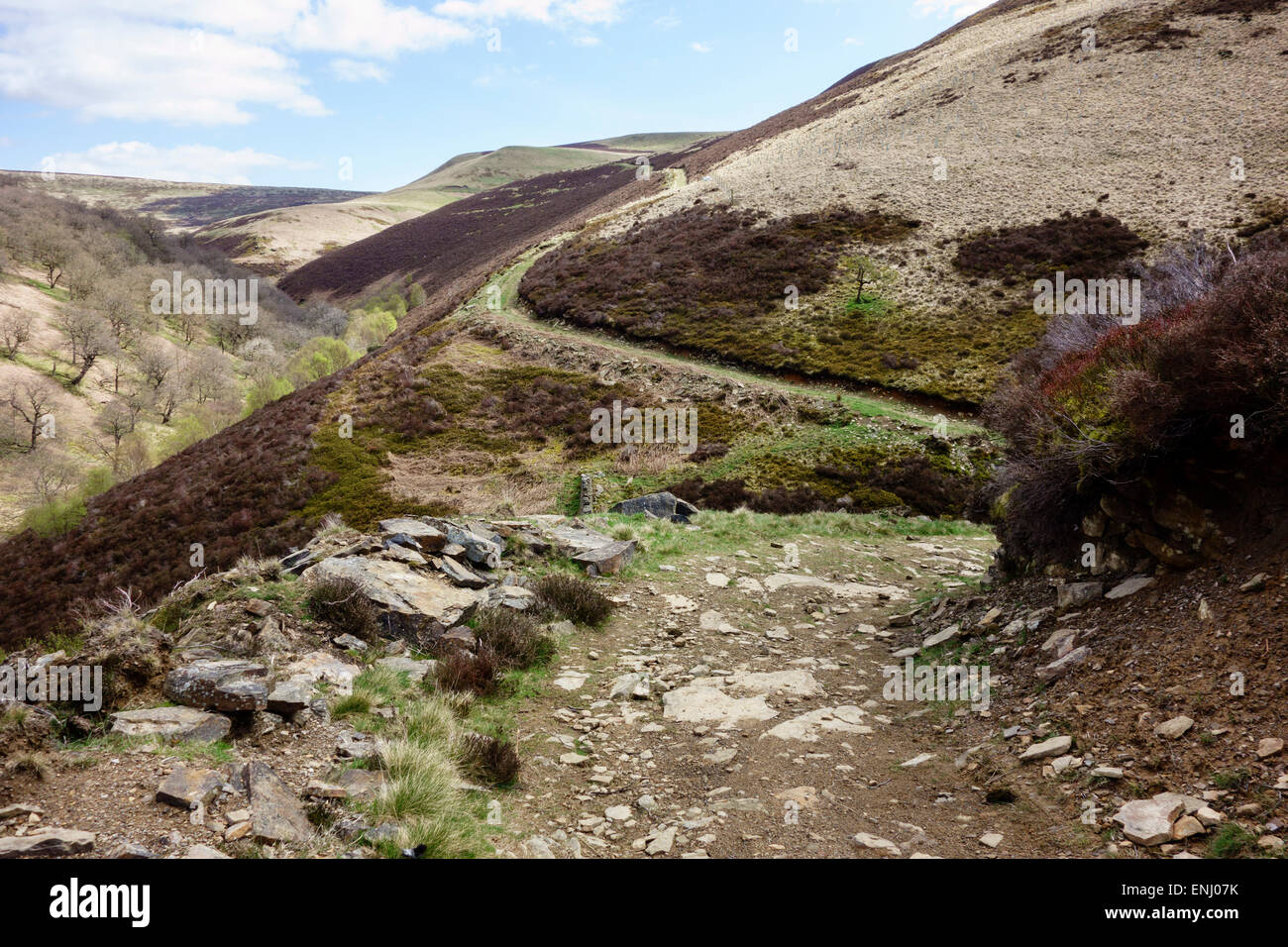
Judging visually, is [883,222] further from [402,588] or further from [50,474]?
[50,474]

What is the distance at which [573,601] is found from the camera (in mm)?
9711

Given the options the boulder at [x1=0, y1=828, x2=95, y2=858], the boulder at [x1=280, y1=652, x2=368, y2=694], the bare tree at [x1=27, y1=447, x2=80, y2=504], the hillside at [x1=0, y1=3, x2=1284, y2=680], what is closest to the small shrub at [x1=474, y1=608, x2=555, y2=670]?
the boulder at [x1=280, y1=652, x2=368, y2=694]

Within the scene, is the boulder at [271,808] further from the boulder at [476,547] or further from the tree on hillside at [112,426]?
the tree on hillside at [112,426]

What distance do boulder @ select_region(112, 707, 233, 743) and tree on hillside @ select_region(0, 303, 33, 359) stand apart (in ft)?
265

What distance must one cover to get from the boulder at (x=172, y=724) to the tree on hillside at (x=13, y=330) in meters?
80.7

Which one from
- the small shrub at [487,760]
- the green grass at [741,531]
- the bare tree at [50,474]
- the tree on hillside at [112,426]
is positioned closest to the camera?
the small shrub at [487,760]

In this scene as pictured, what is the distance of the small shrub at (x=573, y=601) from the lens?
9570 millimetres

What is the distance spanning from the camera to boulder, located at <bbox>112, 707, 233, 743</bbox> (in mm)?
5000

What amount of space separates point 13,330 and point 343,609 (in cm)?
8276

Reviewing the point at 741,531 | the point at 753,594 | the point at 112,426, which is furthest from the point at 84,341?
the point at 753,594

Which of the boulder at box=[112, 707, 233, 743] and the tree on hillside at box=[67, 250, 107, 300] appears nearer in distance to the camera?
the boulder at box=[112, 707, 233, 743]

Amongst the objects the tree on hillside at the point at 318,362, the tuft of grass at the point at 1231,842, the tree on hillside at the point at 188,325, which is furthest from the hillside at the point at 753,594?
the tree on hillside at the point at 188,325

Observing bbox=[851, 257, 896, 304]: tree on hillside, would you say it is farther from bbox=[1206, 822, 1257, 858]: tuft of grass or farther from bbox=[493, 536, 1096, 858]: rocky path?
bbox=[1206, 822, 1257, 858]: tuft of grass

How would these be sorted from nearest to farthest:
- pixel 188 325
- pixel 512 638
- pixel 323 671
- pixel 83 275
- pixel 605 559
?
pixel 323 671 → pixel 512 638 → pixel 605 559 → pixel 83 275 → pixel 188 325
